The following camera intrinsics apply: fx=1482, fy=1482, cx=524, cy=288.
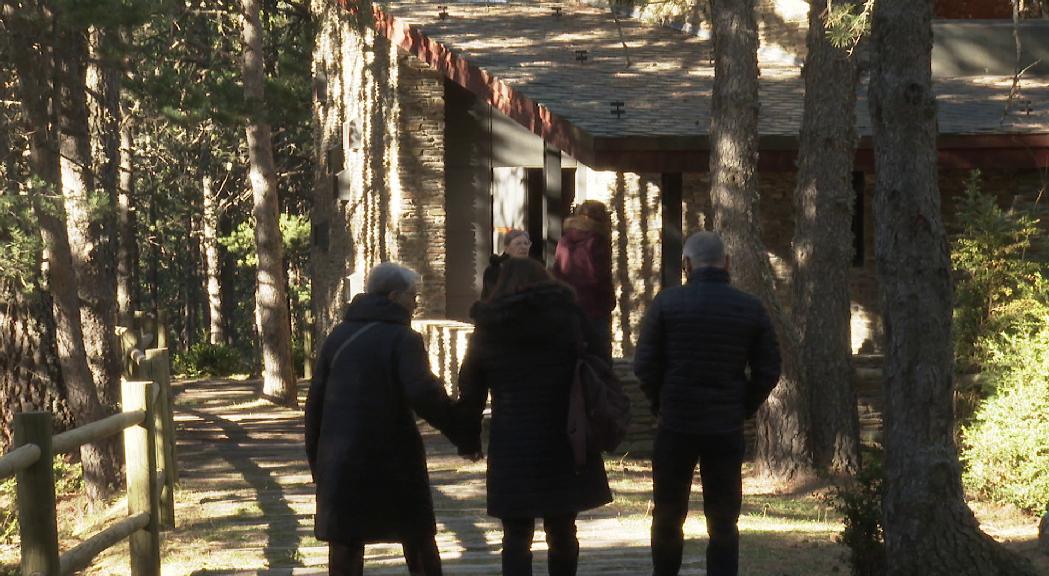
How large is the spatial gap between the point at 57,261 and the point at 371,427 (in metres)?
8.53

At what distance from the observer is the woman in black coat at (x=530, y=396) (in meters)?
6.17

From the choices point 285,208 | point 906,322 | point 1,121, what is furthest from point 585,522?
point 285,208

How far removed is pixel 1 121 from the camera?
1720cm

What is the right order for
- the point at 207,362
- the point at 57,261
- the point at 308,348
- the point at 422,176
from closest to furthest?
1. the point at 57,261
2. the point at 422,176
3. the point at 308,348
4. the point at 207,362

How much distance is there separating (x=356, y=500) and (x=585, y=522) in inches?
161

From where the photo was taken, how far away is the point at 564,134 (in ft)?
49.9

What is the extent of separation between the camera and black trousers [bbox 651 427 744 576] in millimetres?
6836

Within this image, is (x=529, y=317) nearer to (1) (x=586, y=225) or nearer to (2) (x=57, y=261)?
(1) (x=586, y=225)

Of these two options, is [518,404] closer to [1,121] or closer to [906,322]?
[906,322]

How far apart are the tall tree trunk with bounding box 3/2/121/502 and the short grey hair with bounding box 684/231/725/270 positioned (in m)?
8.45

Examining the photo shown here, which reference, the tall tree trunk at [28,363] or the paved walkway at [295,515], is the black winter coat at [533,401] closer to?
the paved walkway at [295,515]

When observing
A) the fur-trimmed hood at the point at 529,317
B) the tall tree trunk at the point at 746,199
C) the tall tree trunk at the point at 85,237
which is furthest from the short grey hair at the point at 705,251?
the tall tree trunk at the point at 85,237

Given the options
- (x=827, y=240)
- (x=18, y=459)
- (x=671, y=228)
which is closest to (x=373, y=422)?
(x=18, y=459)

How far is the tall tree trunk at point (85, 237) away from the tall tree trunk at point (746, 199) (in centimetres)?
635
